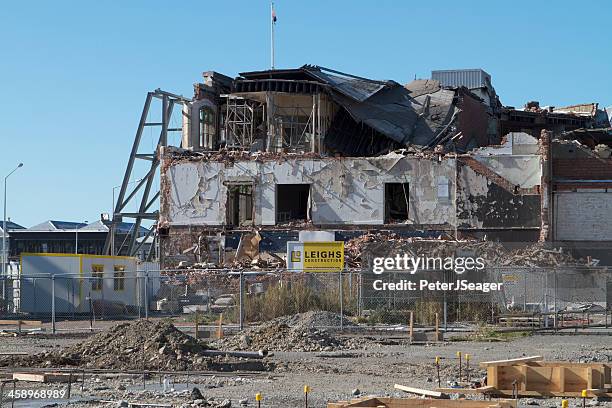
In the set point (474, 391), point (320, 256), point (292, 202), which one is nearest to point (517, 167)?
point (292, 202)

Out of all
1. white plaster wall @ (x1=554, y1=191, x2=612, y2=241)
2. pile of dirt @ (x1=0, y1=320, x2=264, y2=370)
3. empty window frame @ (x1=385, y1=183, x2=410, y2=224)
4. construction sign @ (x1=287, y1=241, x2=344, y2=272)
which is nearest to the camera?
pile of dirt @ (x1=0, y1=320, x2=264, y2=370)

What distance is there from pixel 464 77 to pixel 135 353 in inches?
2003

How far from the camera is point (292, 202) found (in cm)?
5922

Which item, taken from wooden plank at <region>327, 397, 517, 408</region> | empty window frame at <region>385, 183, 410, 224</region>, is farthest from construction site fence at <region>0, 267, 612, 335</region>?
wooden plank at <region>327, 397, 517, 408</region>

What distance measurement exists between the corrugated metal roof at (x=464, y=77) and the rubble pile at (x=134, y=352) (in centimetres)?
4854

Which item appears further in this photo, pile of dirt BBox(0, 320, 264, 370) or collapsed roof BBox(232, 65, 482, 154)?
collapsed roof BBox(232, 65, 482, 154)

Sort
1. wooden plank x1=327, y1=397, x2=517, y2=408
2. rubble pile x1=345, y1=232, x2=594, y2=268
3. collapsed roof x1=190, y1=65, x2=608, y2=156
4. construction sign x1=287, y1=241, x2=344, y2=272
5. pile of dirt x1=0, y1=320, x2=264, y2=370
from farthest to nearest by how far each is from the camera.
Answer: collapsed roof x1=190, y1=65, x2=608, y2=156, rubble pile x1=345, y1=232, x2=594, y2=268, construction sign x1=287, y1=241, x2=344, y2=272, pile of dirt x1=0, y1=320, x2=264, y2=370, wooden plank x1=327, y1=397, x2=517, y2=408

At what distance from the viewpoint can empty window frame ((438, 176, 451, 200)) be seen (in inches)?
2174

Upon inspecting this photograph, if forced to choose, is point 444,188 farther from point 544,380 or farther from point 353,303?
point 544,380

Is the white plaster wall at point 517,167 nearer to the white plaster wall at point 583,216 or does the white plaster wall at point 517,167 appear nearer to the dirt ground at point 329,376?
the white plaster wall at point 583,216

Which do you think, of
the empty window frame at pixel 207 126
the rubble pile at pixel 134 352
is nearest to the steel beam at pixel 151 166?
the empty window frame at pixel 207 126

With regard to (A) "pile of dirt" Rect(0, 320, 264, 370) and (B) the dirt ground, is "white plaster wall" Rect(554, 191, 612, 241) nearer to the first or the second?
(B) the dirt ground

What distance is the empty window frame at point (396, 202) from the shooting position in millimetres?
56375

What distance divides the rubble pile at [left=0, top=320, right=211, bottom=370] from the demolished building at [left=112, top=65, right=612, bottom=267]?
30.7m
